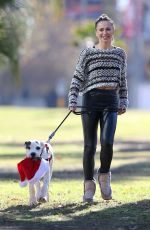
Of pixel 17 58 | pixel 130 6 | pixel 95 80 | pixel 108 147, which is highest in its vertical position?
pixel 130 6

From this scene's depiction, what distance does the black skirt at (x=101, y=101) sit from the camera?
9.70 metres

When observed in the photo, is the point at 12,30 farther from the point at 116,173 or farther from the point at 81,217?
the point at 81,217

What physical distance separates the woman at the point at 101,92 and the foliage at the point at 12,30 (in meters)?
7.33

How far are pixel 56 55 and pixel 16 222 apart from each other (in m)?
80.2

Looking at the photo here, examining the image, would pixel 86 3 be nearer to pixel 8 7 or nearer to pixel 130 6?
pixel 130 6

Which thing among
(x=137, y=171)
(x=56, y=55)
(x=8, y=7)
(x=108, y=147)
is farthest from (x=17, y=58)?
Answer: (x=56, y=55)

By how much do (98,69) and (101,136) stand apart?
77cm

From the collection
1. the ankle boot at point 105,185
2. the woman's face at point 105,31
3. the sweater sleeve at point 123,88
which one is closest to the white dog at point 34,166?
the ankle boot at point 105,185

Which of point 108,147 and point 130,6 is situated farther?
point 130,6

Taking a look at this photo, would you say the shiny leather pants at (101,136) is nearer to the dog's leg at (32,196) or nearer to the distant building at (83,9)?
the dog's leg at (32,196)

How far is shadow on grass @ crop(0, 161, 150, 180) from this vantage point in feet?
47.1

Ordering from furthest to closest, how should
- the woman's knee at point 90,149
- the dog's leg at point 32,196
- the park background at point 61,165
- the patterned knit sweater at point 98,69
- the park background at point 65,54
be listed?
the park background at point 65,54
the woman's knee at point 90,149
the patterned knit sweater at point 98,69
the dog's leg at point 32,196
the park background at point 61,165

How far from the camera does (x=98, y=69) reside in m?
9.66

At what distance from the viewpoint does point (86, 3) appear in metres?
98.4
